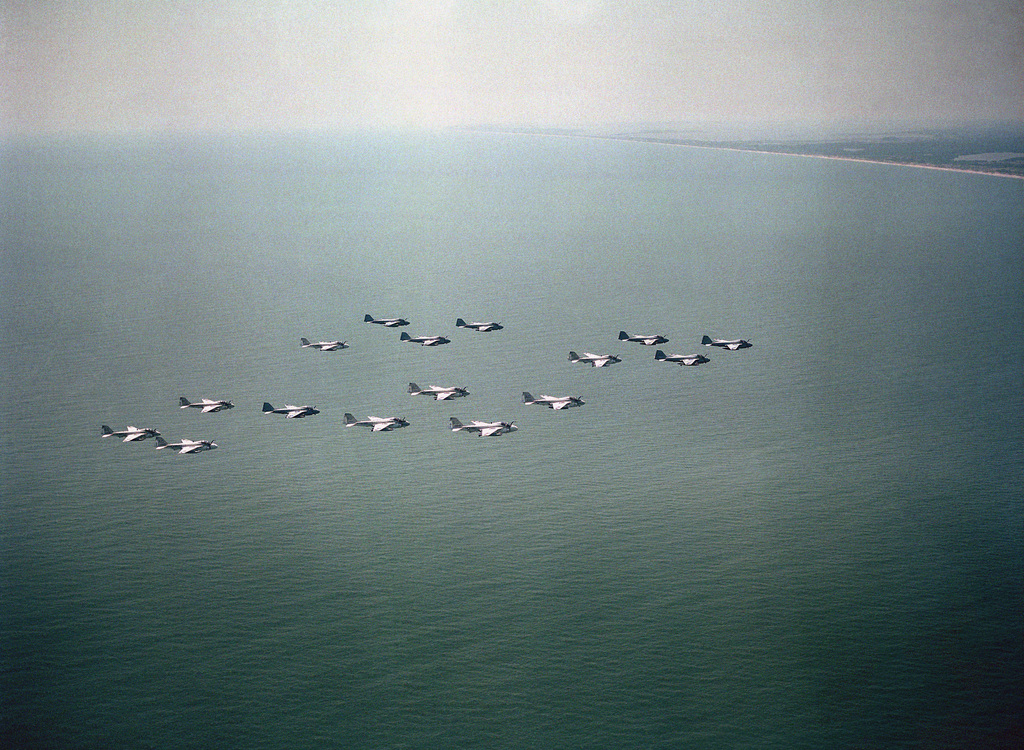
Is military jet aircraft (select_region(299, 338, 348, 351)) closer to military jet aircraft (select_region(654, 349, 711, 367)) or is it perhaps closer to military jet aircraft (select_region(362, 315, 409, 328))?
military jet aircraft (select_region(362, 315, 409, 328))

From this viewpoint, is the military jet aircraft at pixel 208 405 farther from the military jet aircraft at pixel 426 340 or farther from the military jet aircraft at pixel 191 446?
the military jet aircraft at pixel 426 340

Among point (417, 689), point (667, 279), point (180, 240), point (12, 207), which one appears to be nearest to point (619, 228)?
point (667, 279)

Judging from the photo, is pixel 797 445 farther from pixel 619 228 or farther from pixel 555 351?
pixel 619 228

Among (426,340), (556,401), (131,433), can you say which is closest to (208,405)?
(131,433)

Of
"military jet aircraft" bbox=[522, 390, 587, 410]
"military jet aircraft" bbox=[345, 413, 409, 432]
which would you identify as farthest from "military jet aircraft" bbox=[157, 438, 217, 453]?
"military jet aircraft" bbox=[522, 390, 587, 410]

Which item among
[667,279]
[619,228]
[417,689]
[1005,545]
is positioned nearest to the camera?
[417,689]

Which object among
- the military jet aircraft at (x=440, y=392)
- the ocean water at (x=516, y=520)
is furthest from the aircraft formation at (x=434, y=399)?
the ocean water at (x=516, y=520)
